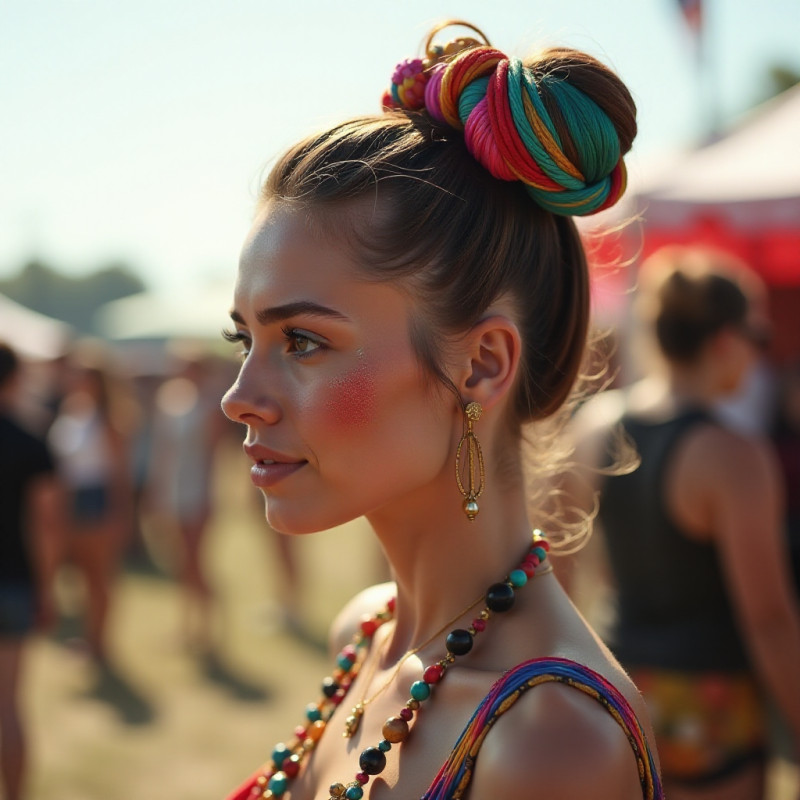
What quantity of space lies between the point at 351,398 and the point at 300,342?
12 cm

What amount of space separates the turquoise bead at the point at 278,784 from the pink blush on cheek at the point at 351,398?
680 millimetres

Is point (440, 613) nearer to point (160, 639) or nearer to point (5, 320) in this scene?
point (160, 639)

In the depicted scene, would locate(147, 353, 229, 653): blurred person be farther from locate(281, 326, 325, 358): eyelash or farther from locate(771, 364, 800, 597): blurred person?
locate(281, 326, 325, 358): eyelash

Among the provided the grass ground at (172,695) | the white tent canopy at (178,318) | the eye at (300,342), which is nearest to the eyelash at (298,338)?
the eye at (300,342)

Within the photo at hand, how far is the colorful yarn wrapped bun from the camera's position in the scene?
150 centimetres

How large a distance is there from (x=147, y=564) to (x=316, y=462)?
8932mm

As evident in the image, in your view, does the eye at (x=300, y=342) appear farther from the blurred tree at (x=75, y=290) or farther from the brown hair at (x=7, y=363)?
the blurred tree at (x=75, y=290)

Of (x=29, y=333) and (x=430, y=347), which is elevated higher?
(x=430, y=347)

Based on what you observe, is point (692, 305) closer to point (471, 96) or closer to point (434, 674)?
point (471, 96)

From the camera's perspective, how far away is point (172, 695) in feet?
19.9

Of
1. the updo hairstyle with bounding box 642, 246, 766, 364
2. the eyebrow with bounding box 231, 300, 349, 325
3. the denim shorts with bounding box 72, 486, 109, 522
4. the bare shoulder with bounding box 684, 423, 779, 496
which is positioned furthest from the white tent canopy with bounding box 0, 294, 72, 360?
the eyebrow with bounding box 231, 300, 349, 325

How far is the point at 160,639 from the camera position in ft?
23.9

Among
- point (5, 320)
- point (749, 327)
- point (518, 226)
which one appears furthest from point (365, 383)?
point (5, 320)

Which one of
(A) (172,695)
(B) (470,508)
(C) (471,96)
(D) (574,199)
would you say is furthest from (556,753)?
(A) (172,695)
